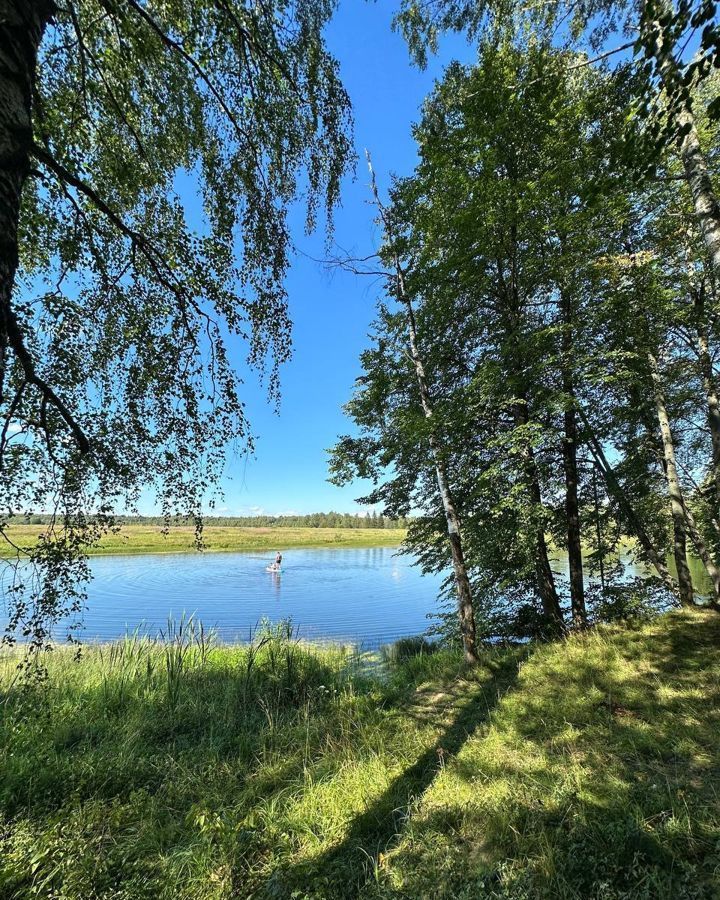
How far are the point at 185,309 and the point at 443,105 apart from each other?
682 cm

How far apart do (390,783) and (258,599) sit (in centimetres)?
2115

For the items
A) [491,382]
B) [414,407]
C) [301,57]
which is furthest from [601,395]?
[301,57]

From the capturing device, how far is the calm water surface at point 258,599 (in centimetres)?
1603

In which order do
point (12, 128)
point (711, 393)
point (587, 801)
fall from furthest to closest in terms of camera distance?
point (711, 393)
point (587, 801)
point (12, 128)

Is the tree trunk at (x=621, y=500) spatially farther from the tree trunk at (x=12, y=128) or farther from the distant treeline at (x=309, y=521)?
the distant treeline at (x=309, y=521)

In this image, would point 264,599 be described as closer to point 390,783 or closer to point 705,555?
point 705,555

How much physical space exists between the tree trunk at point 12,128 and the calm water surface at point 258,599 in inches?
413

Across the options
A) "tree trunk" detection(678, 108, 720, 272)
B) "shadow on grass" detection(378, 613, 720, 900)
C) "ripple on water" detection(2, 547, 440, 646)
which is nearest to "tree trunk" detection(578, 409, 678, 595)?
"shadow on grass" detection(378, 613, 720, 900)

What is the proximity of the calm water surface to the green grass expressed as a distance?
5.75m

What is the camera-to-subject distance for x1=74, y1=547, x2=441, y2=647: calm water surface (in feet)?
52.6

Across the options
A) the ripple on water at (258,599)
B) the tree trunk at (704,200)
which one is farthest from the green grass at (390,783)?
the ripple on water at (258,599)

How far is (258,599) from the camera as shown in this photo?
2325 centimetres

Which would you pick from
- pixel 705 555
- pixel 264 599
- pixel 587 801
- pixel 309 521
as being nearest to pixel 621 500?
pixel 705 555

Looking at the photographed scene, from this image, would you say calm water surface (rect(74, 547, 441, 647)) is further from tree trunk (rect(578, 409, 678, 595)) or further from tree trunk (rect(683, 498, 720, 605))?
tree trunk (rect(683, 498, 720, 605))
